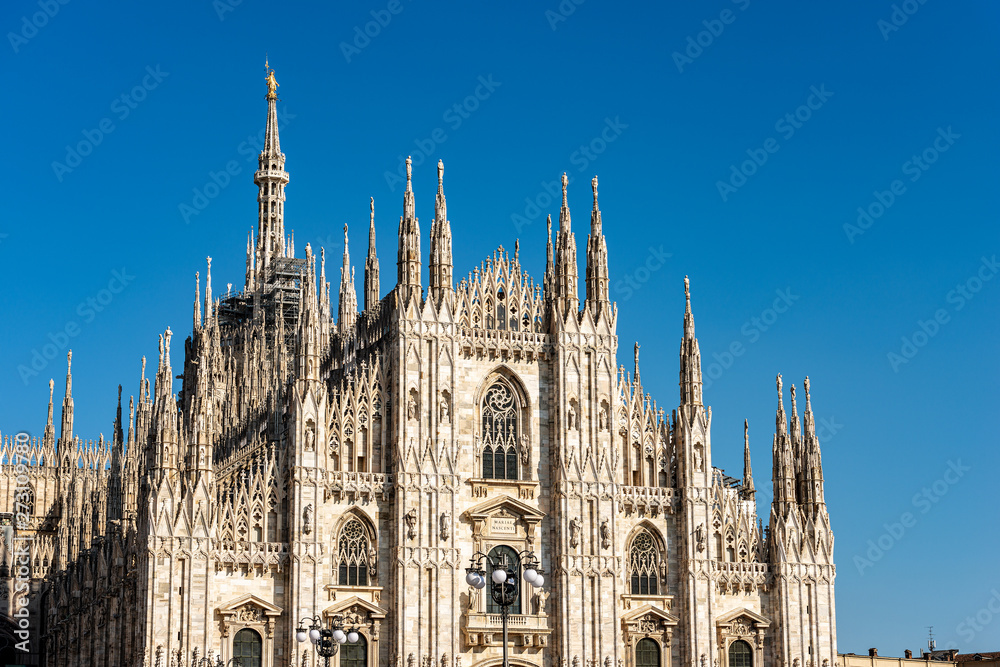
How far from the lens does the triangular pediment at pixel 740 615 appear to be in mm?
70875

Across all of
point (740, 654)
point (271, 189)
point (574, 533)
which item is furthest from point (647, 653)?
point (271, 189)

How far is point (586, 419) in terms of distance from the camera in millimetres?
70250

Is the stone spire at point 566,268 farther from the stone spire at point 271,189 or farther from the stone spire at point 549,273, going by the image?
the stone spire at point 271,189

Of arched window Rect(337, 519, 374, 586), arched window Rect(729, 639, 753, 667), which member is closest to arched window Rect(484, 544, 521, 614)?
arched window Rect(337, 519, 374, 586)

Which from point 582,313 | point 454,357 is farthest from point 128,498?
point 582,313

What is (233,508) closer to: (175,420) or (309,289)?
(175,420)

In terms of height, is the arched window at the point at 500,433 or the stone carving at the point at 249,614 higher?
the arched window at the point at 500,433

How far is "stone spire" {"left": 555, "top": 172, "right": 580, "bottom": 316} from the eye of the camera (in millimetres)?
71688

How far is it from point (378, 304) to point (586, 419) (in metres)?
11.6

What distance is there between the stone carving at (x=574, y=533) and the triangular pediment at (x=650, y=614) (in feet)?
13.7

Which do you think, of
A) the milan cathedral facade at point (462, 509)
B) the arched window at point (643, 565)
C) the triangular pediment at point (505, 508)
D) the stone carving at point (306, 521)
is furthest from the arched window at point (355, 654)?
the arched window at point (643, 565)

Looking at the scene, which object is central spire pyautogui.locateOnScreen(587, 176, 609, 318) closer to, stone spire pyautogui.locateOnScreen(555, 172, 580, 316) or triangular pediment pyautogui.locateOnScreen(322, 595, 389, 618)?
stone spire pyautogui.locateOnScreen(555, 172, 580, 316)

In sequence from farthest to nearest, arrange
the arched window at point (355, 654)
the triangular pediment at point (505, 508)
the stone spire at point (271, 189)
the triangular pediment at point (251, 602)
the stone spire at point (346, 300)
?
the stone spire at point (271, 189), the stone spire at point (346, 300), the triangular pediment at point (505, 508), the arched window at point (355, 654), the triangular pediment at point (251, 602)

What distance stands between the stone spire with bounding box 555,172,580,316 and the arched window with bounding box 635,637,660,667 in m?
15.8
